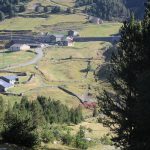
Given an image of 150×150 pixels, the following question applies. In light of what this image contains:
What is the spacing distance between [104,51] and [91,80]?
115ft

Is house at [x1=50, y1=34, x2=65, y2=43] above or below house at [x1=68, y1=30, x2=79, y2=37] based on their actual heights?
below

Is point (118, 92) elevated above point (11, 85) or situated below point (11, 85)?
above

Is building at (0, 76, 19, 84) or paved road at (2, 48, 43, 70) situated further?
paved road at (2, 48, 43, 70)

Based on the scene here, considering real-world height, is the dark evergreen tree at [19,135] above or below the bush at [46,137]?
above

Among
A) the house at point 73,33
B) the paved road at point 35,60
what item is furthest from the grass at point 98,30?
the paved road at point 35,60

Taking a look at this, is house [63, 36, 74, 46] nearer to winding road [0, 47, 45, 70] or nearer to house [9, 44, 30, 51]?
winding road [0, 47, 45, 70]

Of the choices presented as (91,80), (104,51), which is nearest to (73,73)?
(91,80)

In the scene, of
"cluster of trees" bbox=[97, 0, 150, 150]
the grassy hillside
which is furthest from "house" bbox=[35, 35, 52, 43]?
"cluster of trees" bbox=[97, 0, 150, 150]

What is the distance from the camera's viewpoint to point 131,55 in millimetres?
24547

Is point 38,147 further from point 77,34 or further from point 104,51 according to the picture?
point 77,34

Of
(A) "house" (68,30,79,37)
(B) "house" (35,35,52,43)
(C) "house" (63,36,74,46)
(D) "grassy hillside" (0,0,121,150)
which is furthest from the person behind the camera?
(A) "house" (68,30,79,37)

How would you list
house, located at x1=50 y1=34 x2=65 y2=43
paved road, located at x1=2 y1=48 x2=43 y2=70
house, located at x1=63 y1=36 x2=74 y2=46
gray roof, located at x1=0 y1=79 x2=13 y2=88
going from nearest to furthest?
1. gray roof, located at x1=0 y1=79 x2=13 y2=88
2. paved road, located at x1=2 y1=48 x2=43 y2=70
3. house, located at x1=63 y1=36 x2=74 y2=46
4. house, located at x1=50 y1=34 x2=65 y2=43

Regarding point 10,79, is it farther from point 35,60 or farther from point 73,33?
point 73,33

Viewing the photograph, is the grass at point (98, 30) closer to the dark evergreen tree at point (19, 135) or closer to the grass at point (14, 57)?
the grass at point (14, 57)
